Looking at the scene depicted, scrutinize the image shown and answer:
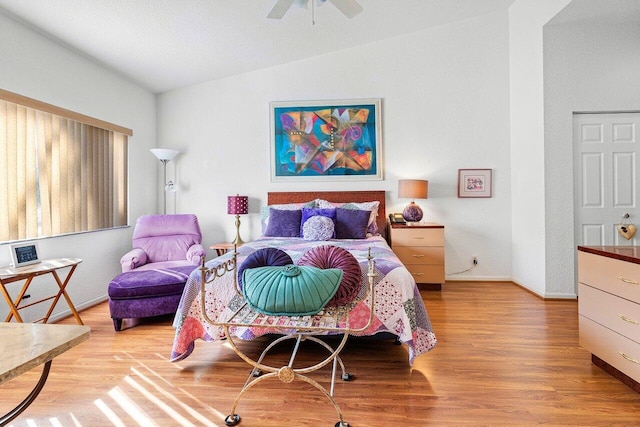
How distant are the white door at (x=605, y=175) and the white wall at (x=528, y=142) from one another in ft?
1.16

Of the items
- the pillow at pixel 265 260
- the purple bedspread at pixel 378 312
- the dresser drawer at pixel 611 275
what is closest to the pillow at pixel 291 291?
the pillow at pixel 265 260

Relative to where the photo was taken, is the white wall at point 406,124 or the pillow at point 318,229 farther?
the white wall at point 406,124

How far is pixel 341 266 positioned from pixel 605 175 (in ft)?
11.2

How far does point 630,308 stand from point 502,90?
319 cm

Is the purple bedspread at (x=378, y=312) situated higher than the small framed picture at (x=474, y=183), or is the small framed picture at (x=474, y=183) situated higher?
the small framed picture at (x=474, y=183)

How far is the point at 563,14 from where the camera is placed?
124 inches

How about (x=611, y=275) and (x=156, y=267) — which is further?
(x=156, y=267)

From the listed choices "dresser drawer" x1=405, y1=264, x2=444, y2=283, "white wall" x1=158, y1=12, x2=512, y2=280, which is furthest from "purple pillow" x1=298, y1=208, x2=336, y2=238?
"dresser drawer" x1=405, y1=264, x2=444, y2=283

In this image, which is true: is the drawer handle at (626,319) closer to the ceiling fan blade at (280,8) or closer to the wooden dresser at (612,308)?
the wooden dresser at (612,308)

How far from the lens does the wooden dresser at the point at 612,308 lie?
175 cm

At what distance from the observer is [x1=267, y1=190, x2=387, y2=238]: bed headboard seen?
4.16 m

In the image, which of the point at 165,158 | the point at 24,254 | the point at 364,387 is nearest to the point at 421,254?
the point at 364,387

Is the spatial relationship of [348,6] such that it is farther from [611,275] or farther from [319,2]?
[611,275]

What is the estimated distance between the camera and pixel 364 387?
1.84 m
